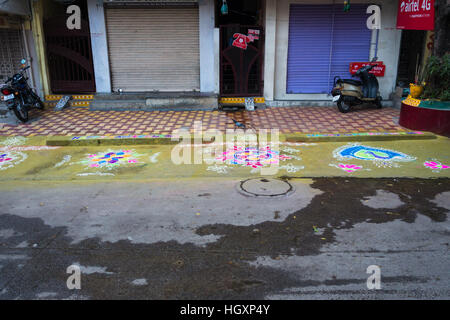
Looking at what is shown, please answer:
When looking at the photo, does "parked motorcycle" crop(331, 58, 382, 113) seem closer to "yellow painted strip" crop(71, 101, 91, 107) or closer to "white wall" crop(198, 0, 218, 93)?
"white wall" crop(198, 0, 218, 93)

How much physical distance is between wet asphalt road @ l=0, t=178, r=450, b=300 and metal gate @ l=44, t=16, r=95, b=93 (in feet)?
22.1

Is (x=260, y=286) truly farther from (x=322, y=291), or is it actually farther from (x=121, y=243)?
(x=121, y=243)

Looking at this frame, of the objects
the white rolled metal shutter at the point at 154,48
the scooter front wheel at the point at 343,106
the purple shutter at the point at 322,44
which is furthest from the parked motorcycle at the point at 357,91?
the white rolled metal shutter at the point at 154,48

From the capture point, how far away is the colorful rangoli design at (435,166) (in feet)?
22.4

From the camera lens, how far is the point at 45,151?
8234 millimetres

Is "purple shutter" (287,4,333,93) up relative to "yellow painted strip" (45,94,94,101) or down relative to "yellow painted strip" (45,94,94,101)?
up

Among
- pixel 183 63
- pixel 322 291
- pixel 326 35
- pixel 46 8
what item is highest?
pixel 46 8

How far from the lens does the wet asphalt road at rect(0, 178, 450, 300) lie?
139 inches

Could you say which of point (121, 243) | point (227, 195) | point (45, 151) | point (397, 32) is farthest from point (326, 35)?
point (121, 243)

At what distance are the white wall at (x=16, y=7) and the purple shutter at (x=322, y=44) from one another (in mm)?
8297

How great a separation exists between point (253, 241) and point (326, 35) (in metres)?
9.23

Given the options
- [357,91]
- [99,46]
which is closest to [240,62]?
[357,91]

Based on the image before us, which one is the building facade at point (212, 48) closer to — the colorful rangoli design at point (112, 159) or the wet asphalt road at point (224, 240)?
the colorful rangoli design at point (112, 159)

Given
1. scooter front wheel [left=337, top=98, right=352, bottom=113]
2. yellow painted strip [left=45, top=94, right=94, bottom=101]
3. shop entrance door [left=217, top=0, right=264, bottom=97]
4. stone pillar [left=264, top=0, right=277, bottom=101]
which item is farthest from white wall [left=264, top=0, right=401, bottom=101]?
yellow painted strip [left=45, top=94, right=94, bottom=101]
